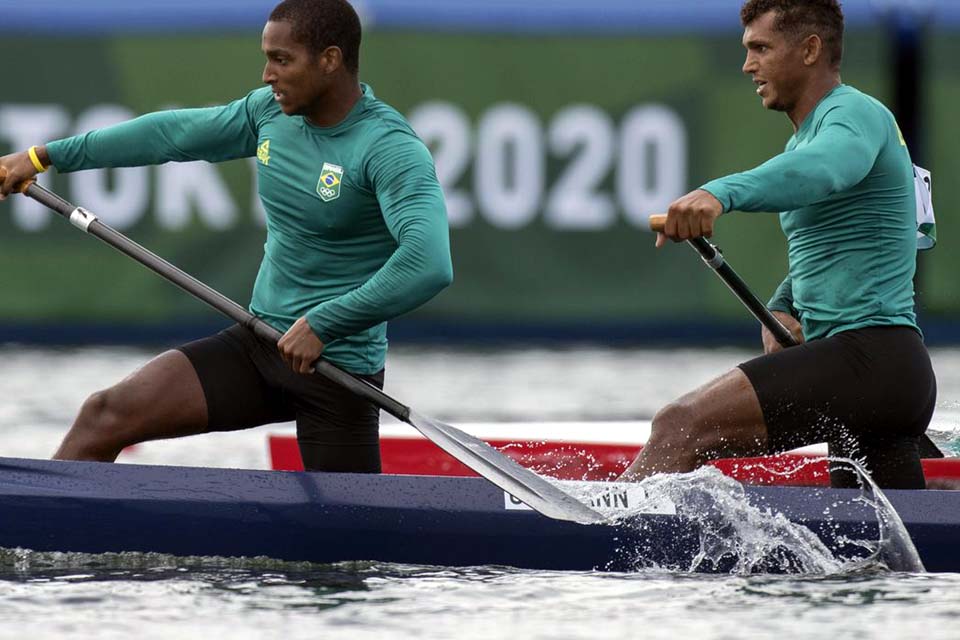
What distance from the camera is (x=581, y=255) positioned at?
12828 mm

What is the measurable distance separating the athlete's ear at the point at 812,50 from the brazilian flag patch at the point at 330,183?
1360mm

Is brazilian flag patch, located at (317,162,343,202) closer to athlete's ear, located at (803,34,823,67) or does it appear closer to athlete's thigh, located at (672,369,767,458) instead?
athlete's thigh, located at (672,369,767,458)

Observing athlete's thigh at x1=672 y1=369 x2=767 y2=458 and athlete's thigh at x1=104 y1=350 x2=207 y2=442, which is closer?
athlete's thigh at x1=672 y1=369 x2=767 y2=458

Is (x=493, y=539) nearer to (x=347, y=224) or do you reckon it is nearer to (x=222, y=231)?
(x=347, y=224)

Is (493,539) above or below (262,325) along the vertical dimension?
below

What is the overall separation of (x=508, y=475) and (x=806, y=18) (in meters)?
1.58

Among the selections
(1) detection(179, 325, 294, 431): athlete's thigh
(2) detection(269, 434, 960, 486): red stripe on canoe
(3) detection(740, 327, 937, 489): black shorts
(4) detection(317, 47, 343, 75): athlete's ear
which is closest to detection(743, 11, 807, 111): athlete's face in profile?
(3) detection(740, 327, 937, 489): black shorts

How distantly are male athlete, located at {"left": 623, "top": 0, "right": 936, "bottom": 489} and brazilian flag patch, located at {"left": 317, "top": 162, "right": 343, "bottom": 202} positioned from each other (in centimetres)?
96

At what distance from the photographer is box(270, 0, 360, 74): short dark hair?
6.27 meters

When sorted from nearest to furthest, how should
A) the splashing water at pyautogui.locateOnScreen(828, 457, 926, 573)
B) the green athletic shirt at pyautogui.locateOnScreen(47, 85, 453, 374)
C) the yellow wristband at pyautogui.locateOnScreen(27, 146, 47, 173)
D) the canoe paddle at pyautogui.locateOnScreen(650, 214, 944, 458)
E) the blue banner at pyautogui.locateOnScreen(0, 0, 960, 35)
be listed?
the green athletic shirt at pyautogui.locateOnScreen(47, 85, 453, 374) → the splashing water at pyautogui.locateOnScreen(828, 457, 926, 573) → the canoe paddle at pyautogui.locateOnScreen(650, 214, 944, 458) → the yellow wristband at pyautogui.locateOnScreen(27, 146, 47, 173) → the blue banner at pyautogui.locateOnScreen(0, 0, 960, 35)

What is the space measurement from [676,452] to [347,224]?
45.4 inches

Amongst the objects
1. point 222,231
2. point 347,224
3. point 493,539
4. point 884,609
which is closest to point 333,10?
point 347,224

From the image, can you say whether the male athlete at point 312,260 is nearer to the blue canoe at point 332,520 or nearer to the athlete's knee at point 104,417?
the athlete's knee at point 104,417

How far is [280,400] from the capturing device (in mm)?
6473
